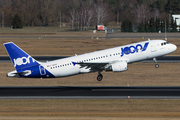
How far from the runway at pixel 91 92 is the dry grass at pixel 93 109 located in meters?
2.56

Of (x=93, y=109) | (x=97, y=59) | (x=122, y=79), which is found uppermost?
(x=97, y=59)

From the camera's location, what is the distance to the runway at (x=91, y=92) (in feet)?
143

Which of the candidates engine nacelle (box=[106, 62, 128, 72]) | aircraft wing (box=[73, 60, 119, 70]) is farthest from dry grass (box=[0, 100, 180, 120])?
aircraft wing (box=[73, 60, 119, 70])

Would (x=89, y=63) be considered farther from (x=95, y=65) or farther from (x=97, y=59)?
(x=97, y=59)

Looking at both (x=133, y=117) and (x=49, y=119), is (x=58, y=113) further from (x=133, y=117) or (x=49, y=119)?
(x=133, y=117)

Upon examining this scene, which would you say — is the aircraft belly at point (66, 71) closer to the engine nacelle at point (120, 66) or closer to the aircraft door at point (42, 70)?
the aircraft door at point (42, 70)

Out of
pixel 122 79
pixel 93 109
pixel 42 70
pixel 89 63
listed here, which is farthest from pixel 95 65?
pixel 93 109

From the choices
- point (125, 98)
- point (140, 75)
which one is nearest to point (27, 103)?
point (125, 98)

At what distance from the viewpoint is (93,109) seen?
38094mm

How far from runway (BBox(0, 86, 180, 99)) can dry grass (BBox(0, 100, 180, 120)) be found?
2562 millimetres

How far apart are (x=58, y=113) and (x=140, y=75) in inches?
1010

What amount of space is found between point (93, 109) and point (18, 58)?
53.6ft

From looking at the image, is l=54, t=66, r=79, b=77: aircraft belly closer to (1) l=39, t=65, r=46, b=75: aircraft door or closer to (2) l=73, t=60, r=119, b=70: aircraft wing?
(2) l=73, t=60, r=119, b=70: aircraft wing

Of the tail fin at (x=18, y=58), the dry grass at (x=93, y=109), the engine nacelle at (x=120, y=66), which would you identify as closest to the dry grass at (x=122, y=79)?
the engine nacelle at (x=120, y=66)
